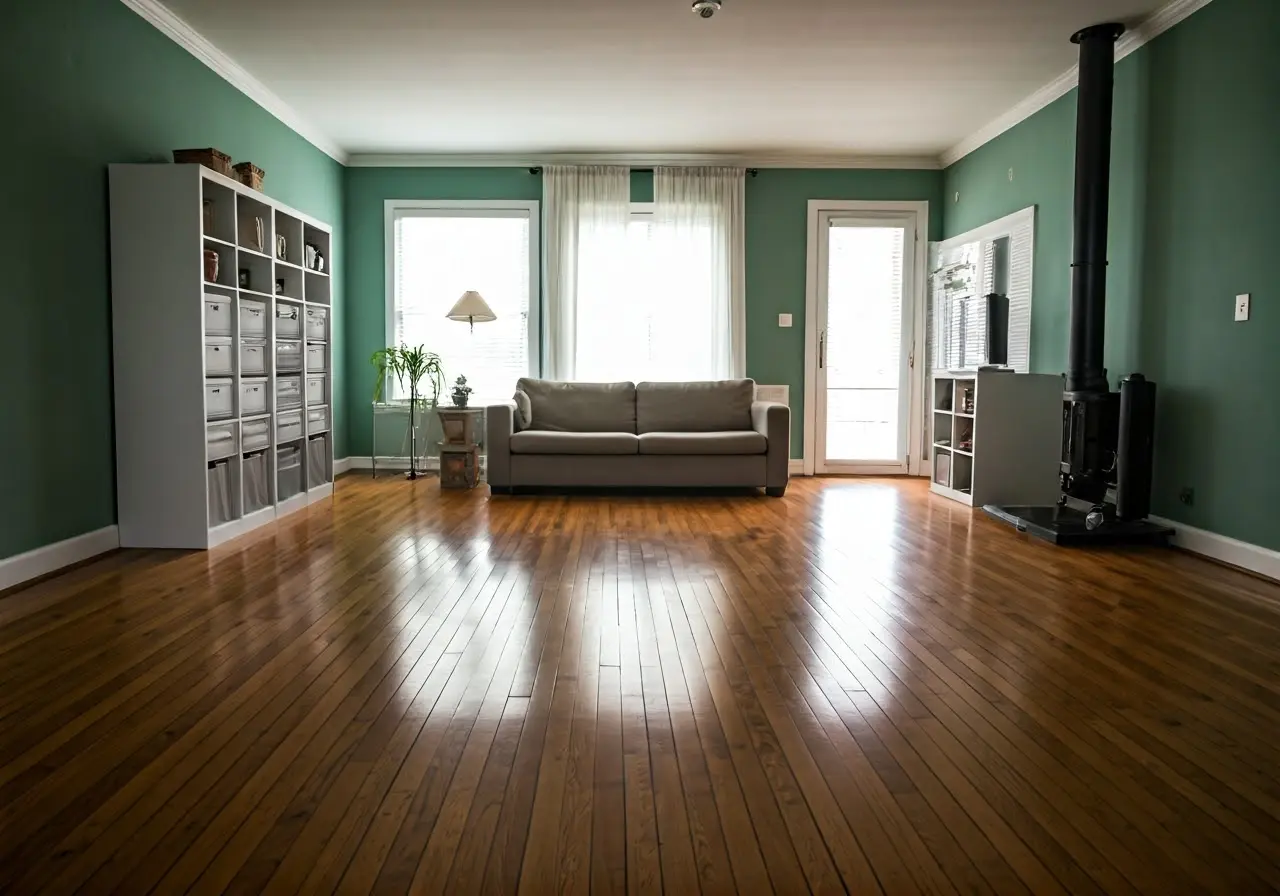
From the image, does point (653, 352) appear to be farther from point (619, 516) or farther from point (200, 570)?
point (200, 570)

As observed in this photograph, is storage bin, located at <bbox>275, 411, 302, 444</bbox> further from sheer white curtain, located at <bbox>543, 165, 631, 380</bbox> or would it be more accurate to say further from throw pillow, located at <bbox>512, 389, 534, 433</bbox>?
sheer white curtain, located at <bbox>543, 165, 631, 380</bbox>

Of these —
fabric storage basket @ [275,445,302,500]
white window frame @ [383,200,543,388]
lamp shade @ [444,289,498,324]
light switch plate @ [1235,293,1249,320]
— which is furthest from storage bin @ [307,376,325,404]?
light switch plate @ [1235,293,1249,320]

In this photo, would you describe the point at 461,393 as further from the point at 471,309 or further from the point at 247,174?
the point at 247,174

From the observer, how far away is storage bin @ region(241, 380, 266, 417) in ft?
16.3

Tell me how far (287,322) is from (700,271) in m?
3.60

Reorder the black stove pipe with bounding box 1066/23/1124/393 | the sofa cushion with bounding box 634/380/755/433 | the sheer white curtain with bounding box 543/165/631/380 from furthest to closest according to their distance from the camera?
the sheer white curtain with bounding box 543/165/631/380 < the sofa cushion with bounding box 634/380/755/433 < the black stove pipe with bounding box 1066/23/1124/393

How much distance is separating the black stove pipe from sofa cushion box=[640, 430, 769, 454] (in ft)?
7.17

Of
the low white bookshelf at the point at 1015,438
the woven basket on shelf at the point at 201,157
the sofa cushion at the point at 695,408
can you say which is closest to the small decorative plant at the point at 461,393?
the sofa cushion at the point at 695,408

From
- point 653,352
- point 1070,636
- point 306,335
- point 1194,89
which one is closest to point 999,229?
point 1194,89

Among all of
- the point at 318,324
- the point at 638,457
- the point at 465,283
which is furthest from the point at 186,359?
the point at 465,283

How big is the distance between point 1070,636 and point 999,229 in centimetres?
441

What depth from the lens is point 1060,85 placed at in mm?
5684

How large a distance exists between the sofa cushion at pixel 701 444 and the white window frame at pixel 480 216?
6.07 feet

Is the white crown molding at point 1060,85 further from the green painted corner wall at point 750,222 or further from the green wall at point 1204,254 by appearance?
the green painted corner wall at point 750,222
